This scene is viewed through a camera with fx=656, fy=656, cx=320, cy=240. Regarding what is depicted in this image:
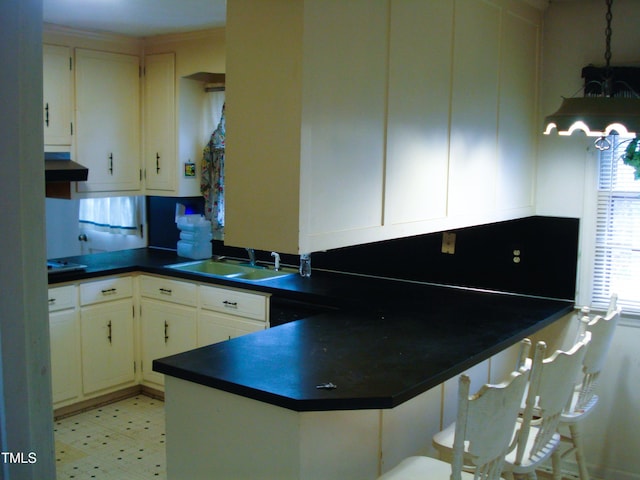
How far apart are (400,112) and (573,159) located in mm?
1491

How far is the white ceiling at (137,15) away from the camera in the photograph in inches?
139

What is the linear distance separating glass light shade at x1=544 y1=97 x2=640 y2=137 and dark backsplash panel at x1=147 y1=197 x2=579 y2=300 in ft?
3.28

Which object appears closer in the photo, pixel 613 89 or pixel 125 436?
pixel 613 89

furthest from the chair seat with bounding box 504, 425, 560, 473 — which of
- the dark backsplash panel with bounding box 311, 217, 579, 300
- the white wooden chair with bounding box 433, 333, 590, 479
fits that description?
the dark backsplash panel with bounding box 311, 217, 579, 300

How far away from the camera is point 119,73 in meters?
4.55

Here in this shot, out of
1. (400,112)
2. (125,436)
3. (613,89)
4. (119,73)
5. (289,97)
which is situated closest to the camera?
(289,97)

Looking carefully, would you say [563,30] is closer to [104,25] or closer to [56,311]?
[104,25]

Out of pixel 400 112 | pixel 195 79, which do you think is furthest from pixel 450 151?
pixel 195 79

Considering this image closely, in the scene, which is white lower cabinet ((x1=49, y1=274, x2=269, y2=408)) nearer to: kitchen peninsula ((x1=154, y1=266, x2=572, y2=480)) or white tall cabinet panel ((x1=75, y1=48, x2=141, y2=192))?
white tall cabinet panel ((x1=75, y1=48, x2=141, y2=192))

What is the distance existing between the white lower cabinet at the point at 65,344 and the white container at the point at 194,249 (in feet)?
2.79

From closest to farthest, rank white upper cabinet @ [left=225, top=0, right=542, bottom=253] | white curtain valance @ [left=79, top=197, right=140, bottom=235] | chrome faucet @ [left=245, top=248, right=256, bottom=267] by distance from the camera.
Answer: white upper cabinet @ [left=225, top=0, right=542, bottom=253] → chrome faucet @ [left=245, top=248, right=256, bottom=267] → white curtain valance @ [left=79, top=197, right=140, bottom=235]

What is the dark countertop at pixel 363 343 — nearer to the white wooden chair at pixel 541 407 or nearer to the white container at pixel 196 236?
the white wooden chair at pixel 541 407

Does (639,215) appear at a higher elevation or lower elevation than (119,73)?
lower

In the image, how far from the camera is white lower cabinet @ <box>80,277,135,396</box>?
4113 mm
